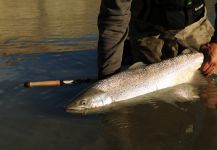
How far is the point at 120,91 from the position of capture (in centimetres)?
503

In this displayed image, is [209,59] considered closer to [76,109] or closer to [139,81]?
[139,81]

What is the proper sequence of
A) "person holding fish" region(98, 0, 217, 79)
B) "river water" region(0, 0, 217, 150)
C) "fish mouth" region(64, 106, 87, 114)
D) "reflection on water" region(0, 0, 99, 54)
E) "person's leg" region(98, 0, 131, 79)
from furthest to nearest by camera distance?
"reflection on water" region(0, 0, 99, 54), "person holding fish" region(98, 0, 217, 79), "person's leg" region(98, 0, 131, 79), "fish mouth" region(64, 106, 87, 114), "river water" region(0, 0, 217, 150)

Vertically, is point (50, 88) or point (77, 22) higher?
point (50, 88)

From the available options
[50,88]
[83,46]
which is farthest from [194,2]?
[83,46]

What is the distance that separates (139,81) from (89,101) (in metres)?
0.71

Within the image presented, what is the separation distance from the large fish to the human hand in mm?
64

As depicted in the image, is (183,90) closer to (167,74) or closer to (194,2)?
(167,74)

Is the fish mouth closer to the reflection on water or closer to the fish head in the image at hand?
the fish head

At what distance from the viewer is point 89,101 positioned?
4.83 metres

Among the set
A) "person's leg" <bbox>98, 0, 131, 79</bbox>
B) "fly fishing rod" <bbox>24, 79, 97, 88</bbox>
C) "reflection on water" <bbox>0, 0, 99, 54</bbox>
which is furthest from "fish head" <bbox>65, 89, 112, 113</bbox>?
"reflection on water" <bbox>0, 0, 99, 54</bbox>

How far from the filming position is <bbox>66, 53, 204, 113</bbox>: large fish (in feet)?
15.9

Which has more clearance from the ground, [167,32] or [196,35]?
[167,32]

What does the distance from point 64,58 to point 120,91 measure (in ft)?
8.77

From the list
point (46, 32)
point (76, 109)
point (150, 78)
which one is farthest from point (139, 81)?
point (46, 32)
